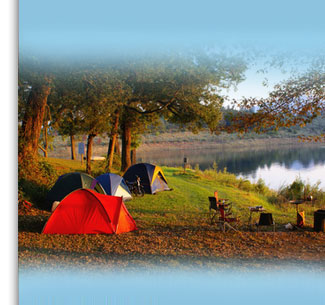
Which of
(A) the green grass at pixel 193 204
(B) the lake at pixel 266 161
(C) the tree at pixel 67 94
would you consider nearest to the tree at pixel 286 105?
(A) the green grass at pixel 193 204

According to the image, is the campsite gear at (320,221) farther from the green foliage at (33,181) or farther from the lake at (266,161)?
the lake at (266,161)

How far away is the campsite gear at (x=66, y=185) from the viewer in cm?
789

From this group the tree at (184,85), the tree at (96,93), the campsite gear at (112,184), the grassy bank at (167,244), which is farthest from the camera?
the campsite gear at (112,184)

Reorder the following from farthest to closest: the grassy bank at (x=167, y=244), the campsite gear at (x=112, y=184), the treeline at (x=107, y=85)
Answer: the campsite gear at (x=112, y=184), the treeline at (x=107, y=85), the grassy bank at (x=167, y=244)

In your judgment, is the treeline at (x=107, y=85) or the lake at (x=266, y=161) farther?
the lake at (x=266, y=161)

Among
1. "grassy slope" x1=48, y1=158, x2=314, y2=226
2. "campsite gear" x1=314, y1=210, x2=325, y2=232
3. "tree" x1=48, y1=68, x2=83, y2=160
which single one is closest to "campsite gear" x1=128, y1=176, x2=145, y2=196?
"grassy slope" x1=48, y1=158, x2=314, y2=226

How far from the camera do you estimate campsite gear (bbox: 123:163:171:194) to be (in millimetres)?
11109

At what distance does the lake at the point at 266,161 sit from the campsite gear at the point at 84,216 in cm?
885

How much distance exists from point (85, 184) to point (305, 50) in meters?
5.63

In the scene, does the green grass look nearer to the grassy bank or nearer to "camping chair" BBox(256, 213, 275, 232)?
the grassy bank

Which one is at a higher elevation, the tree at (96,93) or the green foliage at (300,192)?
the tree at (96,93)
